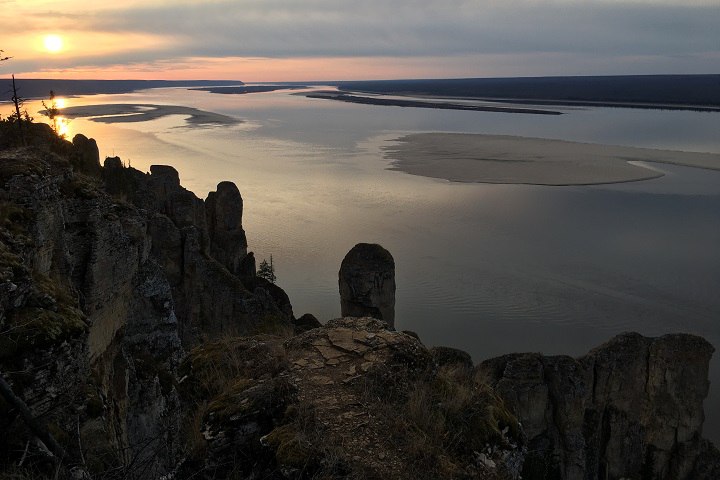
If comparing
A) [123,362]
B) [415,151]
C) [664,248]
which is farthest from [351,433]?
[415,151]

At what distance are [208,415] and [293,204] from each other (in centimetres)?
4862

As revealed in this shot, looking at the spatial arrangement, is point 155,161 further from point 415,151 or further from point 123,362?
point 123,362

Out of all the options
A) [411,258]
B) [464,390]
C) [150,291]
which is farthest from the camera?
[411,258]

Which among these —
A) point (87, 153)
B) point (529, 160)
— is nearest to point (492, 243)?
point (87, 153)

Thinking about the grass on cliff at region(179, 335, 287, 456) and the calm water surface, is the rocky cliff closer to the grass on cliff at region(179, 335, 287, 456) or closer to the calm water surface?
the grass on cliff at region(179, 335, 287, 456)

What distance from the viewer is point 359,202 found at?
56500 millimetres

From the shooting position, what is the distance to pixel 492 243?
4453 centimetres

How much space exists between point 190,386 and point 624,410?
55.2 ft

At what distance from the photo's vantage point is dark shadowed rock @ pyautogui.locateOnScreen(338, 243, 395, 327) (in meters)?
23.3

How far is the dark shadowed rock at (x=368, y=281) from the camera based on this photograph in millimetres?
23344

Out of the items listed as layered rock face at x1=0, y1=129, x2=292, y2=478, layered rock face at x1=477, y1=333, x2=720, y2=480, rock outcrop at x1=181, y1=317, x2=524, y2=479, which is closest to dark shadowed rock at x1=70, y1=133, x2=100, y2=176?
layered rock face at x1=0, y1=129, x2=292, y2=478

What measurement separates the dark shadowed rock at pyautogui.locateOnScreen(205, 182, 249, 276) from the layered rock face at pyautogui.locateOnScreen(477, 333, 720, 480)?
673 inches

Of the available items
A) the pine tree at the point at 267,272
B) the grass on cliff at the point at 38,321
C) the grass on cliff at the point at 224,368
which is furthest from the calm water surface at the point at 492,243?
the grass on cliff at the point at 38,321

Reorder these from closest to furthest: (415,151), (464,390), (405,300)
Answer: (464,390) < (405,300) < (415,151)
